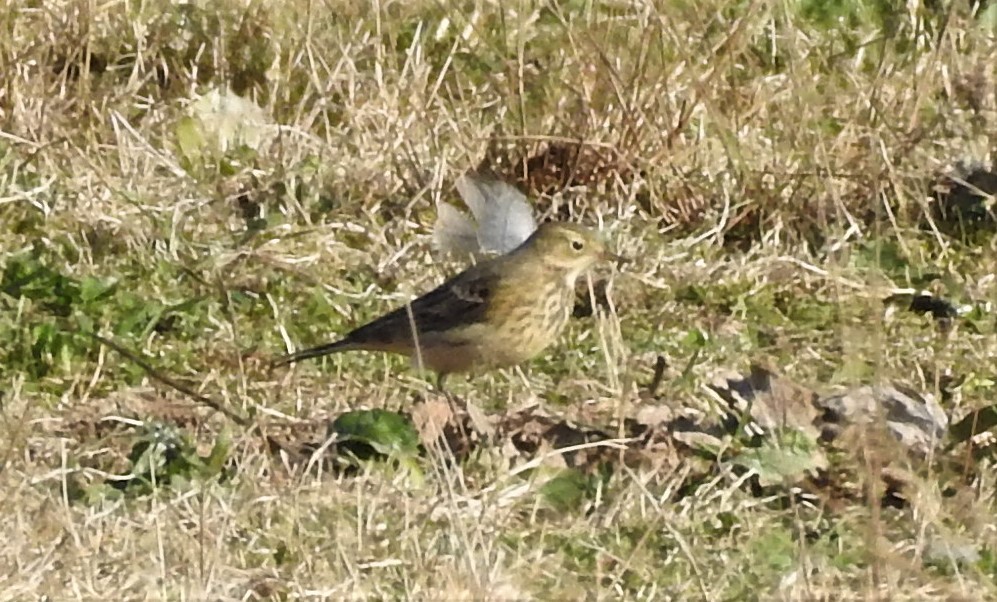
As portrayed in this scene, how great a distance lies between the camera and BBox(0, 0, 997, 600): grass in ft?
14.8

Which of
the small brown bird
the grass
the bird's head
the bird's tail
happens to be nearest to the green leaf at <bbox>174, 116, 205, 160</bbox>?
the grass

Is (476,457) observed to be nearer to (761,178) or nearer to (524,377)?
(524,377)

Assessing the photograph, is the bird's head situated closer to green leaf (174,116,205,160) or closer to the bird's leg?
the bird's leg

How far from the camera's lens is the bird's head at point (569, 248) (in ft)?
20.9

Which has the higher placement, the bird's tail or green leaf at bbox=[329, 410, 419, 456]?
green leaf at bbox=[329, 410, 419, 456]

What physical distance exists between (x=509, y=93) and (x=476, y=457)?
250cm

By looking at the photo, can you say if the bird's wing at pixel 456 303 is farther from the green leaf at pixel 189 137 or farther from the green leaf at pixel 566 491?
the green leaf at pixel 189 137

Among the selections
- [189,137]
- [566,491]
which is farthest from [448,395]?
[189,137]

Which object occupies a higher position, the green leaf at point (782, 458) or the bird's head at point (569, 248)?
the green leaf at point (782, 458)

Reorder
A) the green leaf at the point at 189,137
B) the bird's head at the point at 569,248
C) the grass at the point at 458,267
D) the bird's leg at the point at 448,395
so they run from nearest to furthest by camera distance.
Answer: the grass at the point at 458,267 → the bird's leg at the point at 448,395 → the bird's head at the point at 569,248 → the green leaf at the point at 189,137

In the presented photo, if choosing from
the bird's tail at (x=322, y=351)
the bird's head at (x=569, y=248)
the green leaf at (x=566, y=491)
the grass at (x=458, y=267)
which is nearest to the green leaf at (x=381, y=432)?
the grass at (x=458, y=267)

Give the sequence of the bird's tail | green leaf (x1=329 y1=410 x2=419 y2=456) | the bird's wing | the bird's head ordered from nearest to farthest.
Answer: green leaf (x1=329 y1=410 x2=419 y2=456)
the bird's tail
the bird's wing
the bird's head

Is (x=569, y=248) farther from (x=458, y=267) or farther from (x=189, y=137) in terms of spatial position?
(x=189, y=137)

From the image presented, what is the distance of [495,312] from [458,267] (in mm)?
747
